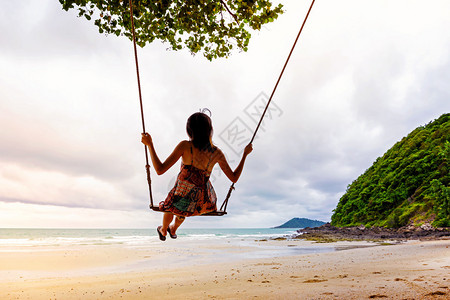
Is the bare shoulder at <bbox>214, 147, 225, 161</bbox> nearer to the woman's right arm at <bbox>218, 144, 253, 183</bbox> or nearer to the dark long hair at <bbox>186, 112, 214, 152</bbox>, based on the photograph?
the woman's right arm at <bbox>218, 144, 253, 183</bbox>

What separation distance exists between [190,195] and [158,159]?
65 centimetres

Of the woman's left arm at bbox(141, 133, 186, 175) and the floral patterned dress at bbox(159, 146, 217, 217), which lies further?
the floral patterned dress at bbox(159, 146, 217, 217)

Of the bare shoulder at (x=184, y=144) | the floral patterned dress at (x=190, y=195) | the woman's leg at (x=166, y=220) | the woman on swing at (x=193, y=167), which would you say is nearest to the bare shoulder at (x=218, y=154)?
the woman on swing at (x=193, y=167)

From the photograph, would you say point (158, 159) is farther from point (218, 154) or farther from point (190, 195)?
point (218, 154)

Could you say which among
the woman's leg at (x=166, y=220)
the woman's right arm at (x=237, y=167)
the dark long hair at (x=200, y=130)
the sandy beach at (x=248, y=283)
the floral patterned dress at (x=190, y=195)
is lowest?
the sandy beach at (x=248, y=283)

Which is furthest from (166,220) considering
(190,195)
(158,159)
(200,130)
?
(200,130)

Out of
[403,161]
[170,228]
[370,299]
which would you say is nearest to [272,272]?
[370,299]

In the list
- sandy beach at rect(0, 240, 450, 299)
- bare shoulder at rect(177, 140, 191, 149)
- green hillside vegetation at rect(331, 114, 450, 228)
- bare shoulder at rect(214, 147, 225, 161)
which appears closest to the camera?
bare shoulder at rect(177, 140, 191, 149)

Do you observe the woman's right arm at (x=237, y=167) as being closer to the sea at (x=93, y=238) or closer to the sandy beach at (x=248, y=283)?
the sandy beach at (x=248, y=283)

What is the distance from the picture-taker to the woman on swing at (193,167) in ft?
13.6

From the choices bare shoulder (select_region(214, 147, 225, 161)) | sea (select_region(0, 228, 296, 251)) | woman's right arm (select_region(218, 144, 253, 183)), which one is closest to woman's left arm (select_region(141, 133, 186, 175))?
bare shoulder (select_region(214, 147, 225, 161))

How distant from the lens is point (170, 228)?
4754 millimetres

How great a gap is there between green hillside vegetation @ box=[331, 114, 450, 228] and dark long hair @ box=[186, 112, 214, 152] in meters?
19.4

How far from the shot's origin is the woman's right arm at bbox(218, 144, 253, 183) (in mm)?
4445
